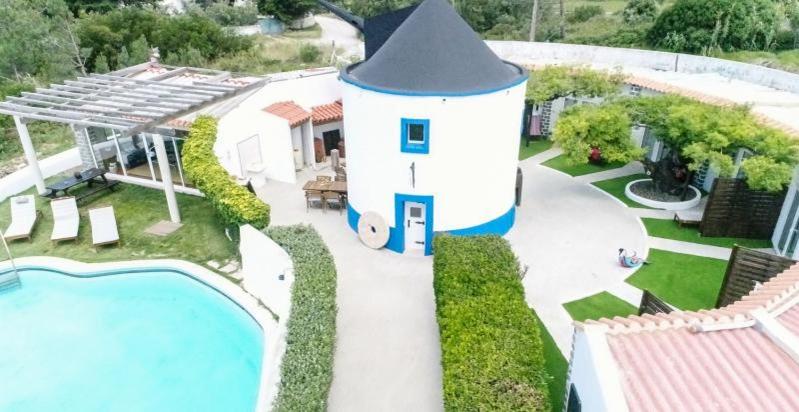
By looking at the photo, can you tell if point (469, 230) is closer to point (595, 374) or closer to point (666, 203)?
point (666, 203)

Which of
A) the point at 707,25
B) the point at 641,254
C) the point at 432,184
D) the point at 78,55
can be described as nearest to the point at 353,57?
the point at 78,55

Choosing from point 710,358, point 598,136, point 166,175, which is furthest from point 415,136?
point 710,358

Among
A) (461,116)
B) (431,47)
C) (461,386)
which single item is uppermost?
(431,47)

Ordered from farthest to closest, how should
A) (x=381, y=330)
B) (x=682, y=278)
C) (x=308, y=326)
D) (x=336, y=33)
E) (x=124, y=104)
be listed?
(x=336, y=33)
(x=124, y=104)
(x=682, y=278)
(x=381, y=330)
(x=308, y=326)

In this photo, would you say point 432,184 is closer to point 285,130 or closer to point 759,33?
point 285,130

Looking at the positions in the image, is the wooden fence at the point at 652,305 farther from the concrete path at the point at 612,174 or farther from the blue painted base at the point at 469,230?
the concrete path at the point at 612,174
